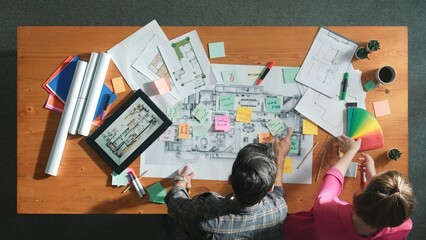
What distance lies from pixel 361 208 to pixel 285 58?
623mm

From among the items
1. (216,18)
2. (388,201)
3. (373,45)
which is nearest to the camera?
(388,201)

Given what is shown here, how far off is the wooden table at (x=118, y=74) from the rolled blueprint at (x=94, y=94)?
1.5 inches

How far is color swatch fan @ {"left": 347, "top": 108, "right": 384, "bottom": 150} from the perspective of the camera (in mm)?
1449

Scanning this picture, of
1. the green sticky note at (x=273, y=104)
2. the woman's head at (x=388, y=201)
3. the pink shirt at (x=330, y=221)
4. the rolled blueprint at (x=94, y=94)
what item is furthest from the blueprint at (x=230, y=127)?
the woman's head at (x=388, y=201)

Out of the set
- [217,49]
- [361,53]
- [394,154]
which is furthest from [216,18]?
[394,154]

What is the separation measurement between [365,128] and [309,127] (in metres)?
0.21

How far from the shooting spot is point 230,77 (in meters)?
1.47

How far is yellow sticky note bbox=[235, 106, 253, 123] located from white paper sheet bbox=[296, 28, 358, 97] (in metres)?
0.23

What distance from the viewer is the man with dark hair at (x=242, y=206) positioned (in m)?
1.09

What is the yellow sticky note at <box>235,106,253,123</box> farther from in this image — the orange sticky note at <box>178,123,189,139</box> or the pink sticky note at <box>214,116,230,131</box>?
the orange sticky note at <box>178,123,189,139</box>

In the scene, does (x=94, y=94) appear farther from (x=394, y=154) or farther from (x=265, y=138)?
(x=394, y=154)

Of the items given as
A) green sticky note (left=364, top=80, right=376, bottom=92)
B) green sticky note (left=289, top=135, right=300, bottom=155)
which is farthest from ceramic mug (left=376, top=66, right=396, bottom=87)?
green sticky note (left=289, top=135, right=300, bottom=155)

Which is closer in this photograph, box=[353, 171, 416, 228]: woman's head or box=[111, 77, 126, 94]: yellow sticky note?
box=[353, 171, 416, 228]: woman's head

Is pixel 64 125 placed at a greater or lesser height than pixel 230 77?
lesser
